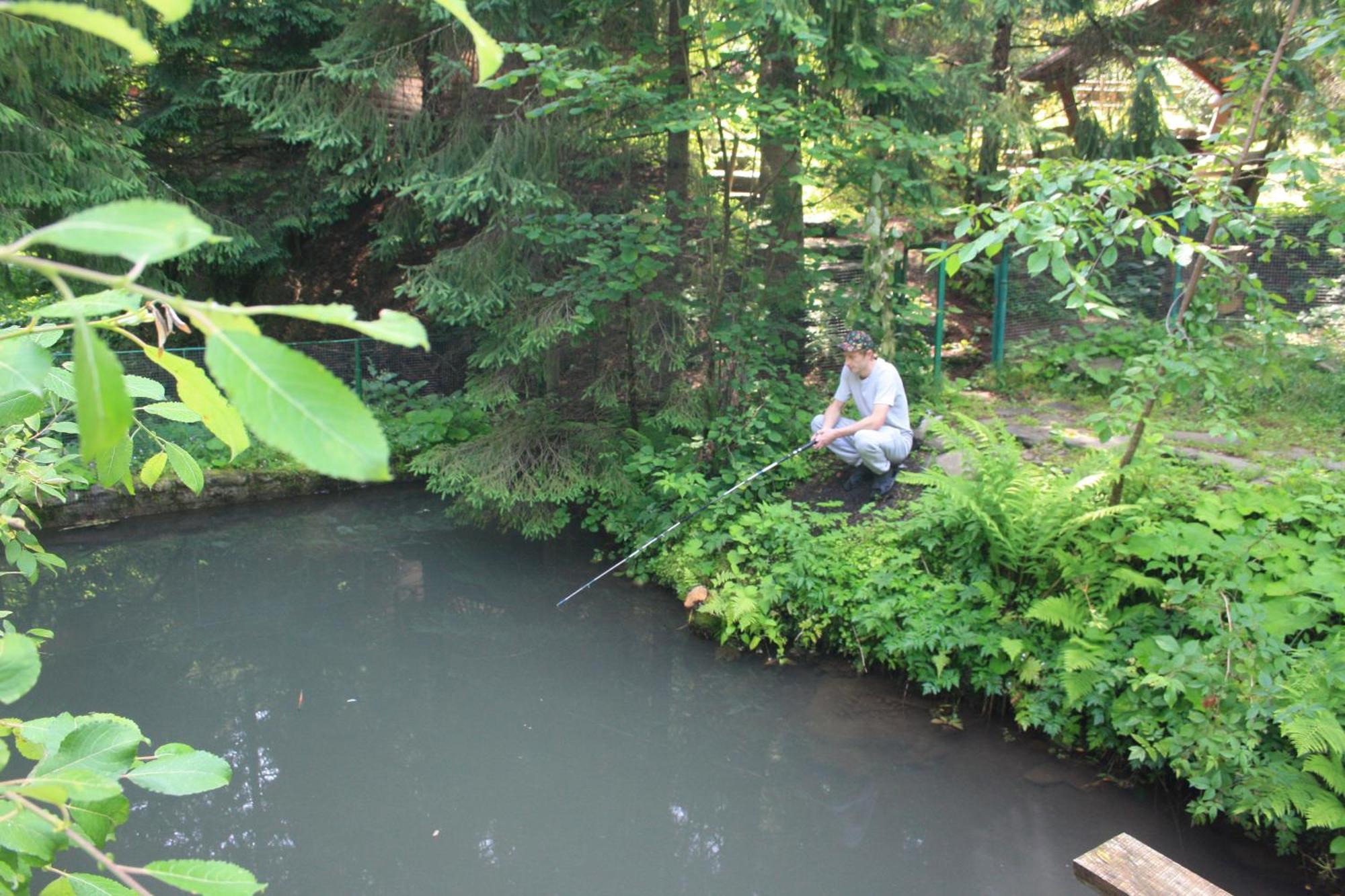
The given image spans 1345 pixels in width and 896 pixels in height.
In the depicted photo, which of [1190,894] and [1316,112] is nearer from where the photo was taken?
[1190,894]

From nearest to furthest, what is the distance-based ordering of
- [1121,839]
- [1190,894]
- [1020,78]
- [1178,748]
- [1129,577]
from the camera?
1. [1190,894]
2. [1121,839]
3. [1178,748]
4. [1129,577]
5. [1020,78]

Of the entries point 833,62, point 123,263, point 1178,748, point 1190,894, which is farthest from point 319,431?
point 123,263

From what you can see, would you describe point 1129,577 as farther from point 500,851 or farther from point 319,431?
point 319,431

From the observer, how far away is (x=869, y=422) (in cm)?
577

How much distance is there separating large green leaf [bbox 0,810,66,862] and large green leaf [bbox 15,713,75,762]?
135 millimetres

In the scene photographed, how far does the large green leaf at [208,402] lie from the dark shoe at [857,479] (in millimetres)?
5538

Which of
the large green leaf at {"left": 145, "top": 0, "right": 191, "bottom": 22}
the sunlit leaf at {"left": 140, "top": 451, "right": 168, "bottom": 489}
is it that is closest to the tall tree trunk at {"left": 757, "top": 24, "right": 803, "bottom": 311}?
the sunlit leaf at {"left": 140, "top": 451, "right": 168, "bottom": 489}

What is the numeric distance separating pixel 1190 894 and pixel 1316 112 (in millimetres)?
3107

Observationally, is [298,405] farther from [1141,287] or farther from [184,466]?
[1141,287]

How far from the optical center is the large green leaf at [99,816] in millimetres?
983

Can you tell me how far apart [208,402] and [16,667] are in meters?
0.32

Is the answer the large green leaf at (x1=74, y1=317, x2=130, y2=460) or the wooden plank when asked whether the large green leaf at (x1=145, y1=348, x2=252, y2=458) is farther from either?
the wooden plank

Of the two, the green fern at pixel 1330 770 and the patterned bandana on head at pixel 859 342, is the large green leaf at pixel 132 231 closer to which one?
the green fern at pixel 1330 770

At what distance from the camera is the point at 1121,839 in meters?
2.53
